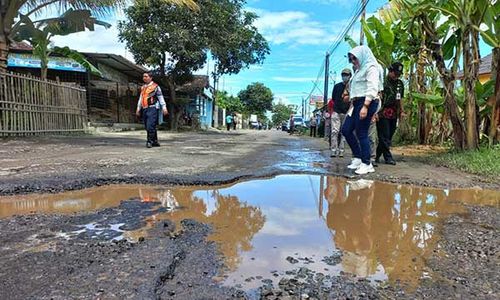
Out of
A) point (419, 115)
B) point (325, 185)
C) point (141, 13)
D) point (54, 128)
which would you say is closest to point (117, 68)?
point (141, 13)

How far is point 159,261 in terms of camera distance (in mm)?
2311

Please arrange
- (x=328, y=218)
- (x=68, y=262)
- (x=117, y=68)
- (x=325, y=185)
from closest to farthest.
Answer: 1. (x=68, y=262)
2. (x=328, y=218)
3. (x=325, y=185)
4. (x=117, y=68)

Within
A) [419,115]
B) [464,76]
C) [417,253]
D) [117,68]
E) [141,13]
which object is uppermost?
[141,13]

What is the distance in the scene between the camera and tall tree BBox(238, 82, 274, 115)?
250 feet

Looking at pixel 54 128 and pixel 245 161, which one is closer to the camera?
pixel 245 161

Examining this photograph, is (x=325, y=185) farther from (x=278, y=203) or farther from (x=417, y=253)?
(x=417, y=253)

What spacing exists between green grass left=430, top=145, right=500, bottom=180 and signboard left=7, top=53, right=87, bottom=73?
18.1 meters

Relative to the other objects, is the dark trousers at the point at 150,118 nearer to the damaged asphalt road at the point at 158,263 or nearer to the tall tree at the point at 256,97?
the damaged asphalt road at the point at 158,263

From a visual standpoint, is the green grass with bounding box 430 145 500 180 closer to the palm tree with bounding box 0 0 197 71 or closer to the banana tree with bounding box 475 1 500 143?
the banana tree with bounding box 475 1 500 143

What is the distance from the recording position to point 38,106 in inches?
496

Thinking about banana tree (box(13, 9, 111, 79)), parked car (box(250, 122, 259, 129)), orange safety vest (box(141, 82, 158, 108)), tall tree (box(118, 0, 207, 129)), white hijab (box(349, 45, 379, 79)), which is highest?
tall tree (box(118, 0, 207, 129))

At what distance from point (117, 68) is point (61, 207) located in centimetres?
2272

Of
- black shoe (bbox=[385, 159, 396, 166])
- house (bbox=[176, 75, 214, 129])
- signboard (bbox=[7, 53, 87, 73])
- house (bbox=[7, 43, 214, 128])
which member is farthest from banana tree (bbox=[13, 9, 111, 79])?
house (bbox=[176, 75, 214, 129])

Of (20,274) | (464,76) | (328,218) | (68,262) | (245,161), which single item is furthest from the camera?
(464,76)
